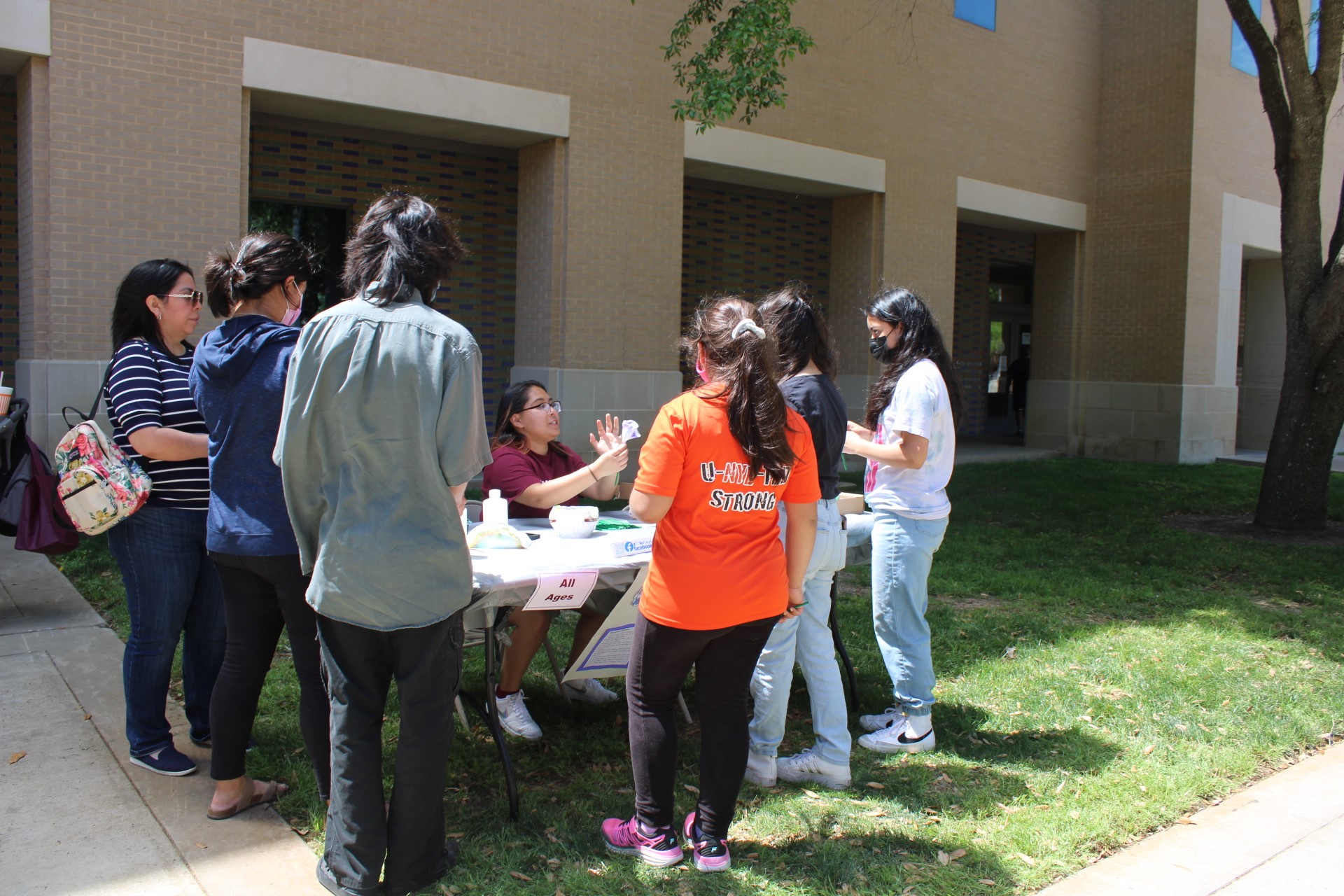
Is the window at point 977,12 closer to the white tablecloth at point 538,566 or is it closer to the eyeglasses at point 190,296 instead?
the white tablecloth at point 538,566

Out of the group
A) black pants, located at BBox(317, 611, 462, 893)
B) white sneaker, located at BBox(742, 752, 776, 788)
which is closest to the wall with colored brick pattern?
white sneaker, located at BBox(742, 752, 776, 788)

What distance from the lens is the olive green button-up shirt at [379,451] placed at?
2719 mm

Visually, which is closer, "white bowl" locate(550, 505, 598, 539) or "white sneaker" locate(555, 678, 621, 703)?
"white bowl" locate(550, 505, 598, 539)

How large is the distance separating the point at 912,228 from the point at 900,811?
11.6 meters

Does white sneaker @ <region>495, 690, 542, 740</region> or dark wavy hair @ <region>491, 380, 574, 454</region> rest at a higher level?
dark wavy hair @ <region>491, 380, 574, 454</region>

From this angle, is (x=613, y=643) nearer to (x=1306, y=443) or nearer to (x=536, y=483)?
(x=536, y=483)

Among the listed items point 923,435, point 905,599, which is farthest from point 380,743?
point 923,435

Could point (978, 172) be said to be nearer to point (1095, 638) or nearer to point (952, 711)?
point (1095, 638)

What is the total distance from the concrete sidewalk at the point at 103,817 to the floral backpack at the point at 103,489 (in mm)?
963

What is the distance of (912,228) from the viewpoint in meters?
14.2

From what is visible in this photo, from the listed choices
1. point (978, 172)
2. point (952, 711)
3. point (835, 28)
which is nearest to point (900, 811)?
point (952, 711)

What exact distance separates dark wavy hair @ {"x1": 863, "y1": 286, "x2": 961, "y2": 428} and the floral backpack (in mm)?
2841

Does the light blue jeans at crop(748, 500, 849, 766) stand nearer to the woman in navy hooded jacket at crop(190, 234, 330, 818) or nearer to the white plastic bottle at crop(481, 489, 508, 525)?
the white plastic bottle at crop(481, 489, 508, 525)

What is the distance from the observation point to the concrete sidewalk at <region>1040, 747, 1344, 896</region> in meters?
3.34
